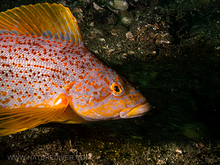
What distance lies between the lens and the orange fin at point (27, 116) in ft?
7.04

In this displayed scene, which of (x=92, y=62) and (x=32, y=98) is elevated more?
(x=92, y=62)

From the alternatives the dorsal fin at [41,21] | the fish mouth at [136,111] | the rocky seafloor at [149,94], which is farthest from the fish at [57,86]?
the rocky seafloor at [149,94]

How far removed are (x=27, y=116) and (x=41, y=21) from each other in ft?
4.33

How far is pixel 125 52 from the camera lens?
18.2 feet

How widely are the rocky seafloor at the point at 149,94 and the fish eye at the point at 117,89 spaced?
3.96 ft

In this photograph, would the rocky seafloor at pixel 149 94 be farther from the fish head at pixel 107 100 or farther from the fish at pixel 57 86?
the fish head at pixel 107 100

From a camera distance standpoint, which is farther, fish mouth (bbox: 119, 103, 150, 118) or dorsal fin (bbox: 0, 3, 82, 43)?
dorsal fin (bbox: 0, 3, 82, 43)

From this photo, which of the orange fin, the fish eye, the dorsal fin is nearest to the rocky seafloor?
the orange fin

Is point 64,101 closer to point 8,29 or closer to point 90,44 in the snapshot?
point 8,29

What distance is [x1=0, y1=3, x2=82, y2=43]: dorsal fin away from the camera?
8.31 ft

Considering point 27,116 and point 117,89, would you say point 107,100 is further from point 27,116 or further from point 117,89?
point 27,116

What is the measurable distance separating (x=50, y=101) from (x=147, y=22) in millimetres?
4622

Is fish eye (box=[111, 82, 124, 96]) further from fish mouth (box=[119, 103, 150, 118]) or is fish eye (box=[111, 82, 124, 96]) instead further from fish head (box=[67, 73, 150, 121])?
fish mouth (box=[119, 103, 150, 118])

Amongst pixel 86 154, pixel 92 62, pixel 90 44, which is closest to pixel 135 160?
pixel 86 154
